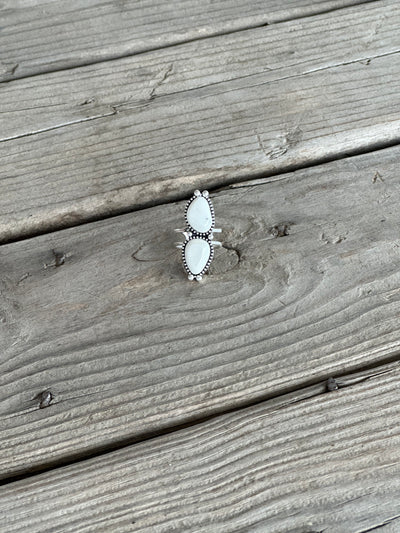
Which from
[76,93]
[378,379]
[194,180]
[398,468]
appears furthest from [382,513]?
[76,93]

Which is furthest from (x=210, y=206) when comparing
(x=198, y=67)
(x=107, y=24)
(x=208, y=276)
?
(x=107, y=24)

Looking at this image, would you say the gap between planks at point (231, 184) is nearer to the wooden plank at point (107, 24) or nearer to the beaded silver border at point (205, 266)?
the beaded silver border at point (205, 266)

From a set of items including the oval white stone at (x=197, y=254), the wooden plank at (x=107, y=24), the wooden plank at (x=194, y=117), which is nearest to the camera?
the oval white stone at (x=197, y=254)

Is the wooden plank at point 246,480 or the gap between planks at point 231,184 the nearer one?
the wooden plank at point 246,480

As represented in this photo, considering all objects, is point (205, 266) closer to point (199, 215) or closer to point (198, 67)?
point (199, 215)

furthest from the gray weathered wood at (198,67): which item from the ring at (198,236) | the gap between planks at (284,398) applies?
the gap between planks at (284,398)

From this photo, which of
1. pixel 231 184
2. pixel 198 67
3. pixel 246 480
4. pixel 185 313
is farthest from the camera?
pixel 198 67

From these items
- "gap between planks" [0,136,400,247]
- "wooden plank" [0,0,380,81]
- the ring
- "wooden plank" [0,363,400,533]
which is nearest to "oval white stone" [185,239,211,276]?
the ring

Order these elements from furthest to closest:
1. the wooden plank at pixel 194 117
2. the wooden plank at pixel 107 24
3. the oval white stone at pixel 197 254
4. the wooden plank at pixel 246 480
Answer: the wooden plank at pixel 107 24, the wooden plank at pixel 194 117, the oval white stone at pixel 197 254, the wooden plank at pixel 246 480
